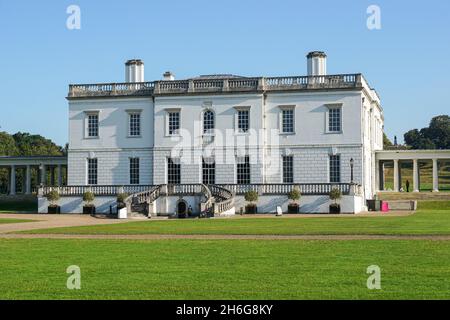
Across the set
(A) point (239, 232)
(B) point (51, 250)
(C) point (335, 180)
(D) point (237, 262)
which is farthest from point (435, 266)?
(C) point (335, 180)

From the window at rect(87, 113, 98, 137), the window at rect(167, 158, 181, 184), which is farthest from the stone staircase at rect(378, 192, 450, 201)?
the window at rect(87, 113, 98, 137)

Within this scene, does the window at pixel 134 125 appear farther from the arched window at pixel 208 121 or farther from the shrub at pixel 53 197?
the shrub at pixel 53 197

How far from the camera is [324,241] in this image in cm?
2239

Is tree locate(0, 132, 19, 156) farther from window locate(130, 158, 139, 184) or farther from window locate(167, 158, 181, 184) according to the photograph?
window locate(167, 158, 181, 184)

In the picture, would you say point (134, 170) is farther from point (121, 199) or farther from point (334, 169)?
point (334, 169)

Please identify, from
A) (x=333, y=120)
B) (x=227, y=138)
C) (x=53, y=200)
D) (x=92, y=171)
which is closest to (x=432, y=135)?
(x=333, y=120)

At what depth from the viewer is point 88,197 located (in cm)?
5381

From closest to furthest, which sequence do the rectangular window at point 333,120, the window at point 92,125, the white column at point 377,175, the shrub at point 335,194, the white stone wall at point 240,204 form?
the shrub at point 335,194
the white stone wall at point 240,204
the rectangular window at point 333,120
the window at point 92,125
the white column at point 377,175

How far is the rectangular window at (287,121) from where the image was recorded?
182ft

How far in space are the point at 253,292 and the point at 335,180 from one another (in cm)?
4295

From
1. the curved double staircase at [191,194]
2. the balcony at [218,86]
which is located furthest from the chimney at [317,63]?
the curved double staircase at [191,194]

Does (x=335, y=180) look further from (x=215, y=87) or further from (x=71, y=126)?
(x=71, y=126)

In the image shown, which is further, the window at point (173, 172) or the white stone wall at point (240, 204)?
the window at point (173, 172)

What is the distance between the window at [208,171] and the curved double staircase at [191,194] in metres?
2.67
